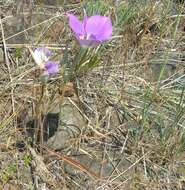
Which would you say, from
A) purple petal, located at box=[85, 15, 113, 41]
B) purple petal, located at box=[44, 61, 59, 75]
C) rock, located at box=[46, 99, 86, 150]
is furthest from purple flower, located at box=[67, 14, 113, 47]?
rock, located at box=[46, 99, 86, 150]

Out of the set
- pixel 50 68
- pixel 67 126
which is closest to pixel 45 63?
pixel 50 68

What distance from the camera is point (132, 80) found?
74.9 inches

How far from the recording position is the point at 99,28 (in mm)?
1365

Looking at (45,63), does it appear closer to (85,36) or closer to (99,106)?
(85,36)

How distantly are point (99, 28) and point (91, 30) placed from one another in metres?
0.02

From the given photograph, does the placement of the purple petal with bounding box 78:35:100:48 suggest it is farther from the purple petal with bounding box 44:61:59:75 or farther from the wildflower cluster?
the purple petal with bounding box 44:61:59:75

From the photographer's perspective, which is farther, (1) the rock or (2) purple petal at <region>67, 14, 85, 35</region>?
(1) the rock

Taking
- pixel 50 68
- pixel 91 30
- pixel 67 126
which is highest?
pixel 91 30

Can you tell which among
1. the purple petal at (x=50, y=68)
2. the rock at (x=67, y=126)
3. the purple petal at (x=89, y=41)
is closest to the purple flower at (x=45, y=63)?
the purple petal at (x=50, y=68)

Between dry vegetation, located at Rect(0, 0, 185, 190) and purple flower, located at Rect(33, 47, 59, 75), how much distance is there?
0.21 ft

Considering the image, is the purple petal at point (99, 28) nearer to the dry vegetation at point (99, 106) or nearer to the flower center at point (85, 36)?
the flower center at point (85, 36)

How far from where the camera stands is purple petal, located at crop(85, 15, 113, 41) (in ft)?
4.42

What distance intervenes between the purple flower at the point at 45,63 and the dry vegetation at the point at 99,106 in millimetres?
63

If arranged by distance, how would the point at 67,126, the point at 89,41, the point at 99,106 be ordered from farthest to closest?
the point at 99,106, the point at 67,126, the point at 89,41
